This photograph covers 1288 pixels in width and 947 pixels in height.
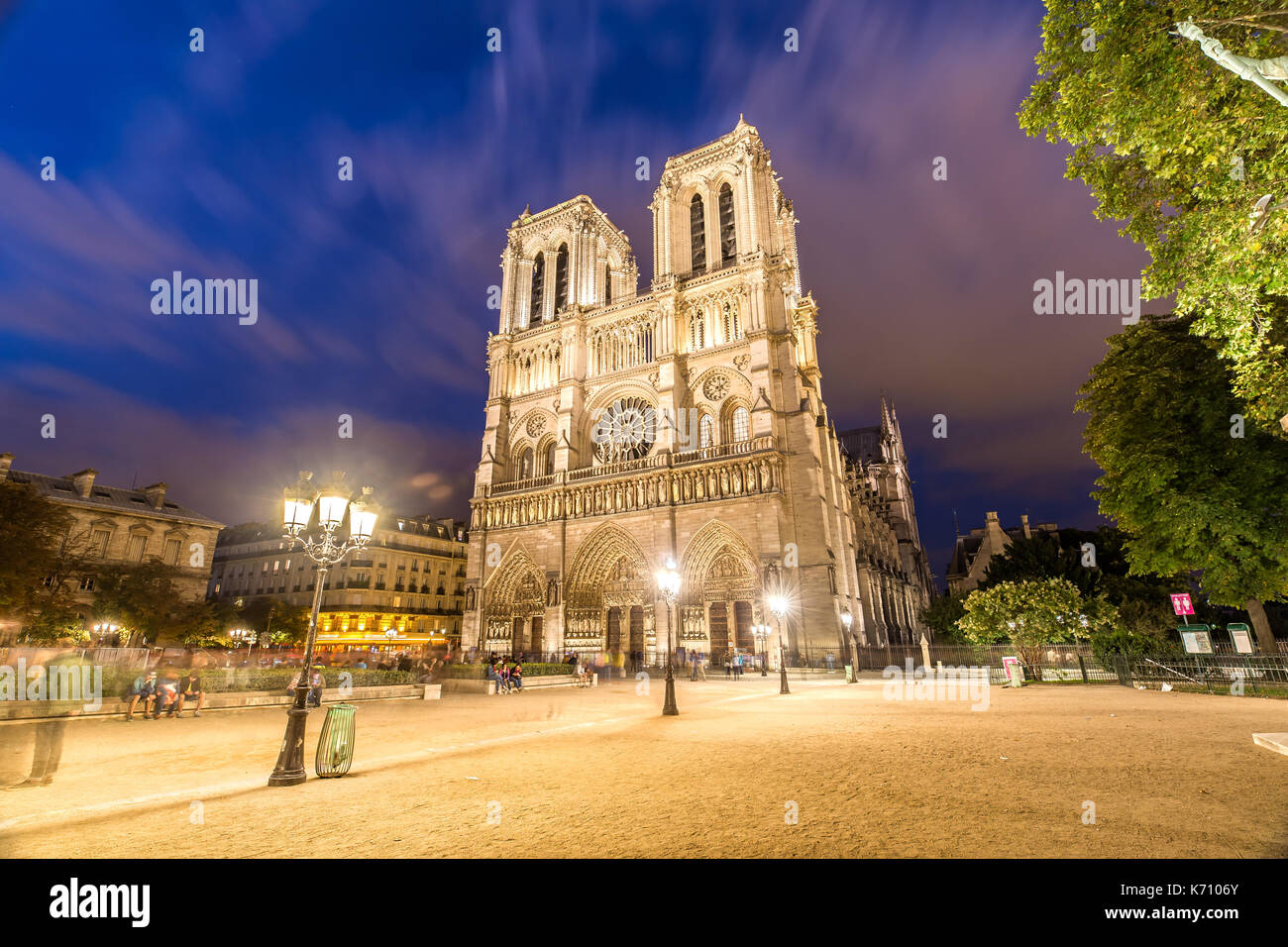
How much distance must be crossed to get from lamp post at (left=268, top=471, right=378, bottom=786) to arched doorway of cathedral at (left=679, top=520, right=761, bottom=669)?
74.6ft

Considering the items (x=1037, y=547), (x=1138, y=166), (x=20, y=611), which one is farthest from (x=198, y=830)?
(x=1037, y=547)

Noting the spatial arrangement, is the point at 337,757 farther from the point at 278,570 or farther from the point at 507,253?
the point at 278,570

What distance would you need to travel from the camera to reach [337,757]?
6.32m

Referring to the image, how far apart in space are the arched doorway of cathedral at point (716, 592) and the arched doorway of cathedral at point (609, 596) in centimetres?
243

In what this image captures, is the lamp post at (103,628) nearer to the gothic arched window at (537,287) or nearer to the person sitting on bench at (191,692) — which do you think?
the person sitting on bench at (191,692)

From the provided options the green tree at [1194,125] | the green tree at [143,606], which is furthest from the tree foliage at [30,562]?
the green tree at [1194,125]

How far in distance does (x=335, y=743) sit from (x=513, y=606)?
98.7 ft

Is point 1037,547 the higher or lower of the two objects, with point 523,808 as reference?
higher

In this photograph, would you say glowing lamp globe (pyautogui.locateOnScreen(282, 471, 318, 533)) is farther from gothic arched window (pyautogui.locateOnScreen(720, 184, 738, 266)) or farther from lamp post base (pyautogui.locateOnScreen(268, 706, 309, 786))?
gothic arched window (pyautogui.locateOnScreen(720, 184, 738, 266))

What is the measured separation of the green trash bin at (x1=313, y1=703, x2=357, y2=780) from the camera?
20.3 ft

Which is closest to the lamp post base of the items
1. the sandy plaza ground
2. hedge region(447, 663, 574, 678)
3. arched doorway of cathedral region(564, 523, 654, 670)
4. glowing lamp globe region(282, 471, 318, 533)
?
the sandy plaza ground
